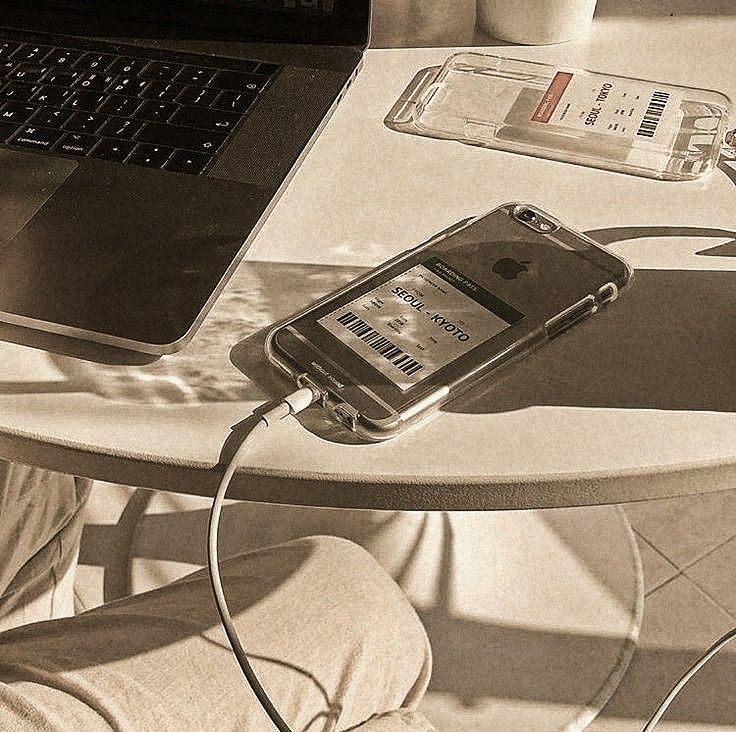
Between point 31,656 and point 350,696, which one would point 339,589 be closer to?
point 350,696

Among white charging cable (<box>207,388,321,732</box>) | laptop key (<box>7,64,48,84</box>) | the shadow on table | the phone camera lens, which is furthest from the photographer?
the shadow on table

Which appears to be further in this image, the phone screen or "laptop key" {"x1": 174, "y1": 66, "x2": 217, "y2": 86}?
"laptop key" {"x1": 174, "y1": 66, "x2": 217, "y2": 86}

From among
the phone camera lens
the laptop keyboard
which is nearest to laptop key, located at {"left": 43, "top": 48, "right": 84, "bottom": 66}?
the laptop keyboard

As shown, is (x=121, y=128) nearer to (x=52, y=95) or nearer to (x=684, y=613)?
(x=52, y=95)

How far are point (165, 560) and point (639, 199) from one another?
774 mm

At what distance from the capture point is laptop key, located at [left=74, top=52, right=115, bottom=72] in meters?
0.74

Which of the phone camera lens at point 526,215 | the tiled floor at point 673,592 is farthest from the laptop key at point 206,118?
the tiled floor at point 673,592

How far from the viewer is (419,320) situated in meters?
0.56

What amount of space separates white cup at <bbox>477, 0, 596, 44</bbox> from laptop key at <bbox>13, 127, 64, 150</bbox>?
0.34 meters

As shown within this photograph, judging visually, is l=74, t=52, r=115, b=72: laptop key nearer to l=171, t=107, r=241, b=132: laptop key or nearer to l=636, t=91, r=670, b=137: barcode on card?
l=171, t=107, r=241, b=132: laptop key

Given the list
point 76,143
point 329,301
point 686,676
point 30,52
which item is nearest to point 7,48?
point 30,52

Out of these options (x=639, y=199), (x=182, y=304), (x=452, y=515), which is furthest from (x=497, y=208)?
(x=452, y=515)

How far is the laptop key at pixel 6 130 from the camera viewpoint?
69cm

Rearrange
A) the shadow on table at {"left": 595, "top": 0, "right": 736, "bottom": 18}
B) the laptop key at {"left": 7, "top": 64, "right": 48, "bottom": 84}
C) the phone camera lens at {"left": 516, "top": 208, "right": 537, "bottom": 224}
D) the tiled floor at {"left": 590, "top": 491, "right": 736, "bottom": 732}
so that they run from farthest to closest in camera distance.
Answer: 1. the tiled floor at {"left": 590, "top": 491, "right": 736, "bottom": 732}
2. the shadow on table at {"left": 595, "top": 0, "right": 736, "bottom": 18}
3. the laptop key at {"left": 7, "top": 64, "right": 48, "bottom": 84}
4. the phone camera lens at {"left": 516, "top": 208, "right": 537, "bottom": 224}
